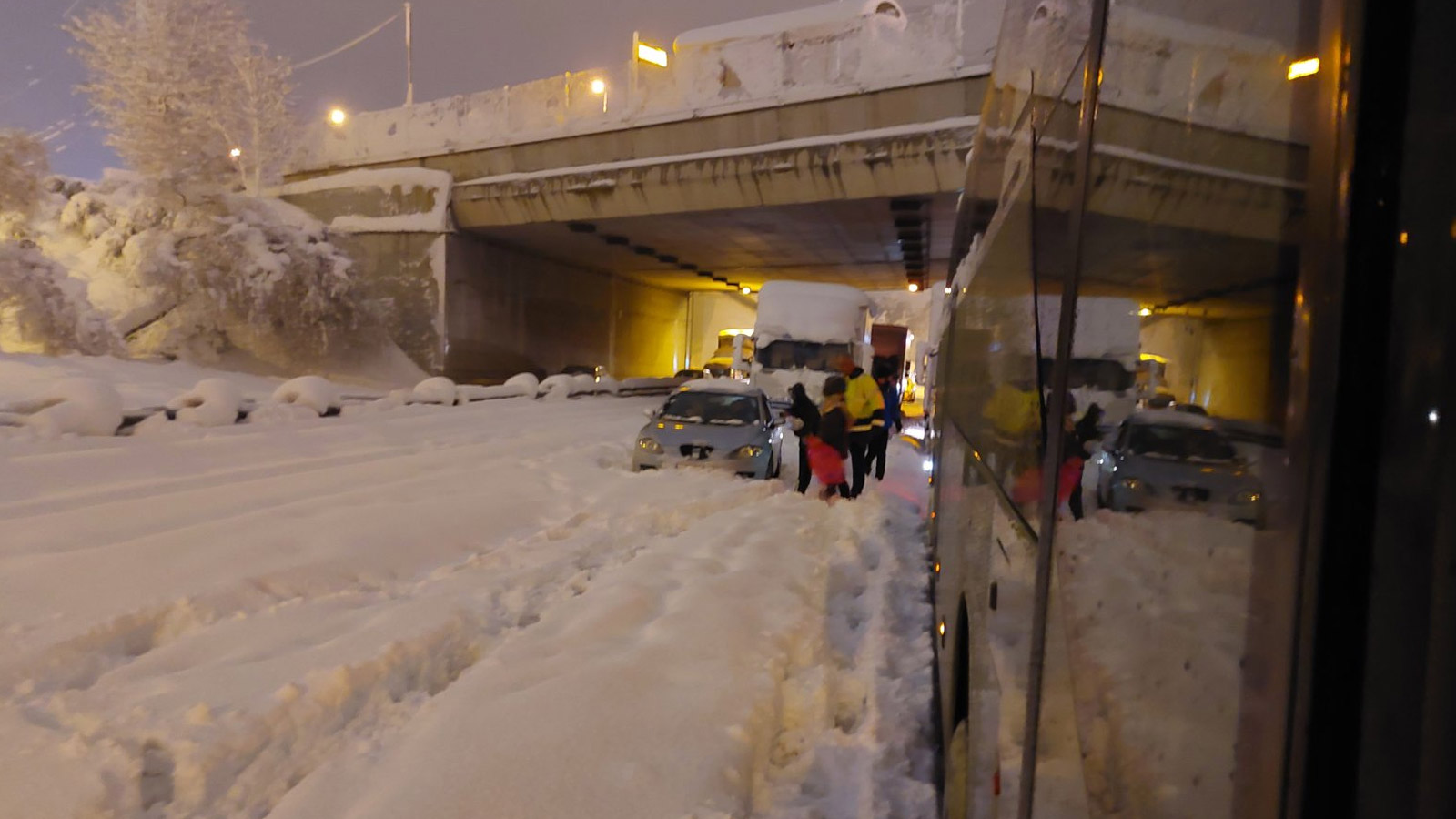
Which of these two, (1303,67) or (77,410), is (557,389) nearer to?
(77,410)

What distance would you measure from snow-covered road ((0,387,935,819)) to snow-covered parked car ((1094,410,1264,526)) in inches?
101

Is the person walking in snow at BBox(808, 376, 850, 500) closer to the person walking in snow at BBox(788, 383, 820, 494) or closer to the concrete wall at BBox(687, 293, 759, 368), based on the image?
the person walking in snow at BBox(788, 383, 820, 494)

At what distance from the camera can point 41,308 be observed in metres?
20.0

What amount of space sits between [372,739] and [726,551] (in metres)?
3.92

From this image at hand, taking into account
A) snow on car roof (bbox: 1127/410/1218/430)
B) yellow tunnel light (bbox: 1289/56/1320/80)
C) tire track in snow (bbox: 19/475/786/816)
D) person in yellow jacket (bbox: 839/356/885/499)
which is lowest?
tire track in snow (bbox: 19/475/786/816)

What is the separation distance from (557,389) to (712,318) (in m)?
27.8

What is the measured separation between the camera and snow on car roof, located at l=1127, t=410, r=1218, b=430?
1109 millimetres

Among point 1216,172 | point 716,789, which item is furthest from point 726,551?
point 1216,172

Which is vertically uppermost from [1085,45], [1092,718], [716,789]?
[1085,45]

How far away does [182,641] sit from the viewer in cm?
461

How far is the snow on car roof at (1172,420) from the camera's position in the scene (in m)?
1.11

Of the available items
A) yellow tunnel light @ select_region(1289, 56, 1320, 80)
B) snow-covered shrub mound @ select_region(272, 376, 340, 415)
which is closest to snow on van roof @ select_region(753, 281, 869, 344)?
snow-covered shrub mound @ select_region(272, 376, 340, 415)

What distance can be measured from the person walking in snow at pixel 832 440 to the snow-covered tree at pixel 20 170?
883 inches

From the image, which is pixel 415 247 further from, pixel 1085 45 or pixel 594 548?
pixel 1085 45
